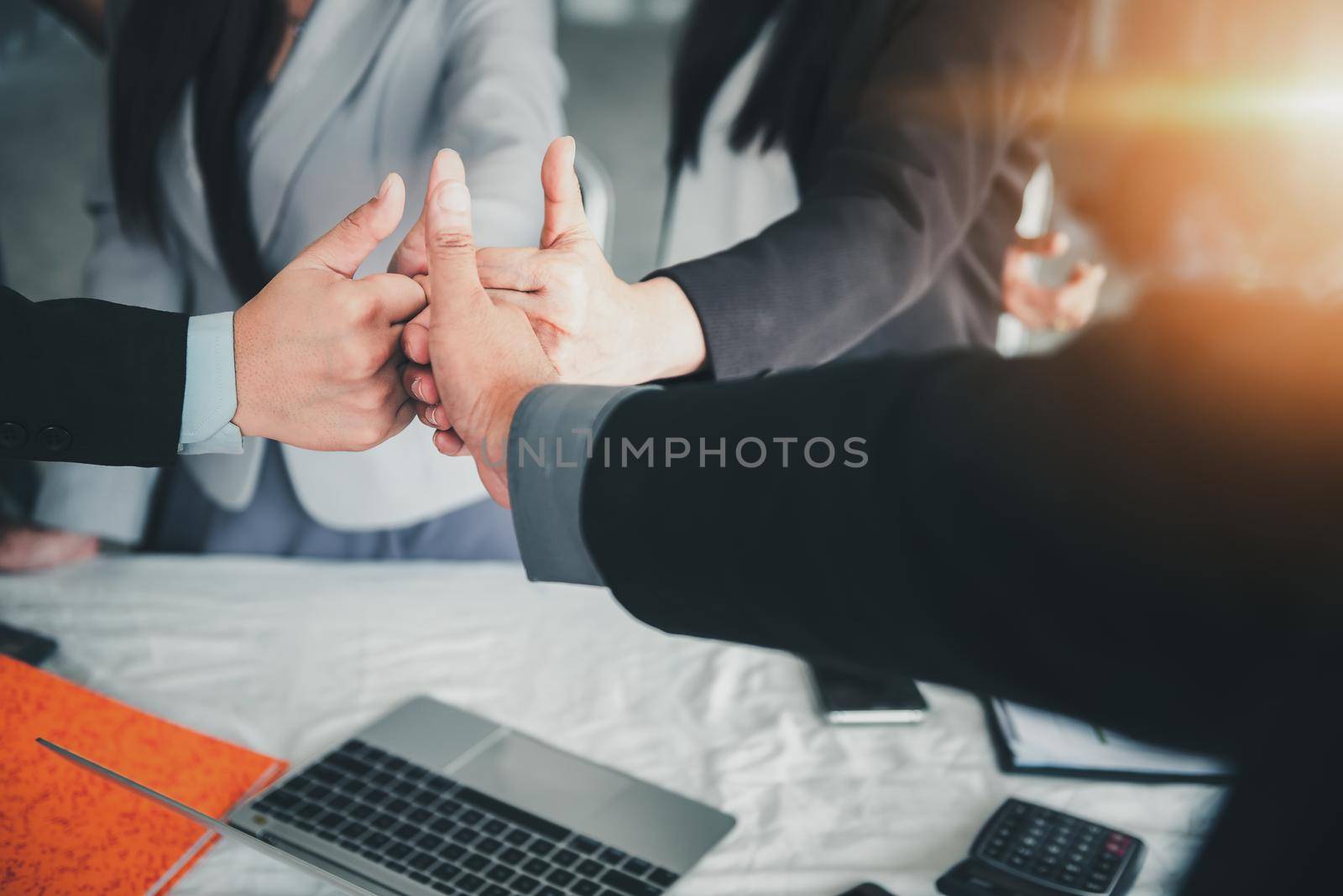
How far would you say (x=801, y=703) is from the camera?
2.53 ft

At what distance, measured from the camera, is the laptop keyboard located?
0.56 metres

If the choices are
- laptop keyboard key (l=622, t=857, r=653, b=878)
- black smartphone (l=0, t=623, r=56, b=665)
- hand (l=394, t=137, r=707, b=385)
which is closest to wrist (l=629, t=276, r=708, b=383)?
hand (l=394, t=137, r=707, b=385)

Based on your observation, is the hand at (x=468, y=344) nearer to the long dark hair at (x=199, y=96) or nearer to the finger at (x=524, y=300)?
the finger at (x=524, y=300)

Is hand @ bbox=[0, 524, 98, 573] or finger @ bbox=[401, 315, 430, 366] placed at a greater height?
finger @ bbox=[401, 315, 430, 366]

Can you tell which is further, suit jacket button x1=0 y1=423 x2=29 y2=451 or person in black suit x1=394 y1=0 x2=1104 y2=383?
person in black suit x1=394 y1=0 x2=1104 y2=383

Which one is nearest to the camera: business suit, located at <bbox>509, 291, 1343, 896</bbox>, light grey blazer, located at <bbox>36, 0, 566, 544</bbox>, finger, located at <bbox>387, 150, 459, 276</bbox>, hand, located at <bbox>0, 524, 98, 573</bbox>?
business suit, located at <bbox>509, 291, 1343, 896</bbox>

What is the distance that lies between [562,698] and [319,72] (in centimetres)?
54

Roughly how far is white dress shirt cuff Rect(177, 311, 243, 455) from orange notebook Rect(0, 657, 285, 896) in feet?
0.68

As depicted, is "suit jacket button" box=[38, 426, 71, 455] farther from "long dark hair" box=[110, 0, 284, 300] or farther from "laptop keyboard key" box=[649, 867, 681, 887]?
"laptop keyboard key" box=[649, 867, 681, 887]

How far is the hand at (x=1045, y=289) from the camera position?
0.89 meters

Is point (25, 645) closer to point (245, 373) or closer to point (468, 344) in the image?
point (245, 373)

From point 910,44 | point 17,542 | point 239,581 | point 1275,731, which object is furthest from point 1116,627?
point 17,542

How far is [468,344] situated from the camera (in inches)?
22.4

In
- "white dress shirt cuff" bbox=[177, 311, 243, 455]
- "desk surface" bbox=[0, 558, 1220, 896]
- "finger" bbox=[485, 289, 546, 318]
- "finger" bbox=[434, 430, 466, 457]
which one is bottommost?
"desk surface" bbox=[0, 558, 1220, 896]
